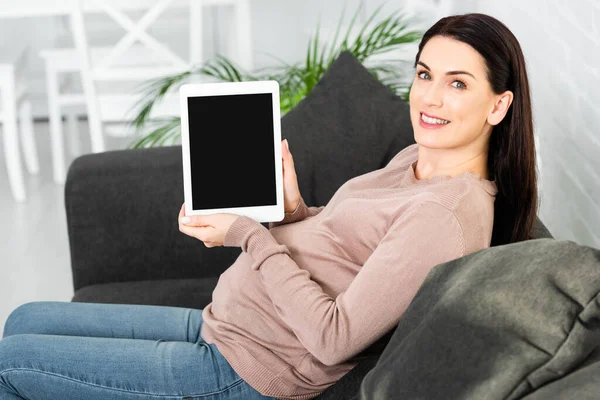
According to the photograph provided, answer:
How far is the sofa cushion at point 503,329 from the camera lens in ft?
3.24

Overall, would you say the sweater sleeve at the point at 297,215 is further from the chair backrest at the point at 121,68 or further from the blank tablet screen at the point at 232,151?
the chair backrest at the point at 121,68

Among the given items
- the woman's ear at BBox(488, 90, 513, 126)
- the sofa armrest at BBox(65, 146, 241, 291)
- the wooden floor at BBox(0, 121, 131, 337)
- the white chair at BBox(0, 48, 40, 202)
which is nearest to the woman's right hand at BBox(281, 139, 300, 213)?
the woman's ear at BBox(488, 90, 513, 126)

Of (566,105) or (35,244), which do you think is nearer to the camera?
(566,105)

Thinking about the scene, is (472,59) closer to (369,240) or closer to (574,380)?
(369,240)

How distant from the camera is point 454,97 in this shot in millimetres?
1461

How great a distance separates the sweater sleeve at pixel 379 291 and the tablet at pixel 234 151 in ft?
0.72

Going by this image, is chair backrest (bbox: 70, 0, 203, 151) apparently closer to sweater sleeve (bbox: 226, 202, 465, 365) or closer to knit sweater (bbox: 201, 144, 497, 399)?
knit sweater (bbox: 201, 144, 497, 399)

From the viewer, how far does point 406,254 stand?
4.27ft

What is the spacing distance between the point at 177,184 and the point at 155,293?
0.28m

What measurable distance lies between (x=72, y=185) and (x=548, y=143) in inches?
42.8

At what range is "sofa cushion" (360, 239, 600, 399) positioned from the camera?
3.24ft

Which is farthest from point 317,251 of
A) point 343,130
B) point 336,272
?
point 343,130

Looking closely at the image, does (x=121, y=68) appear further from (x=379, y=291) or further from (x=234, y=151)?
(x=379, y=291)

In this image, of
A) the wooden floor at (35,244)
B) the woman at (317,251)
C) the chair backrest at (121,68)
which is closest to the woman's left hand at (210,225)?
the woman at (317,251)
